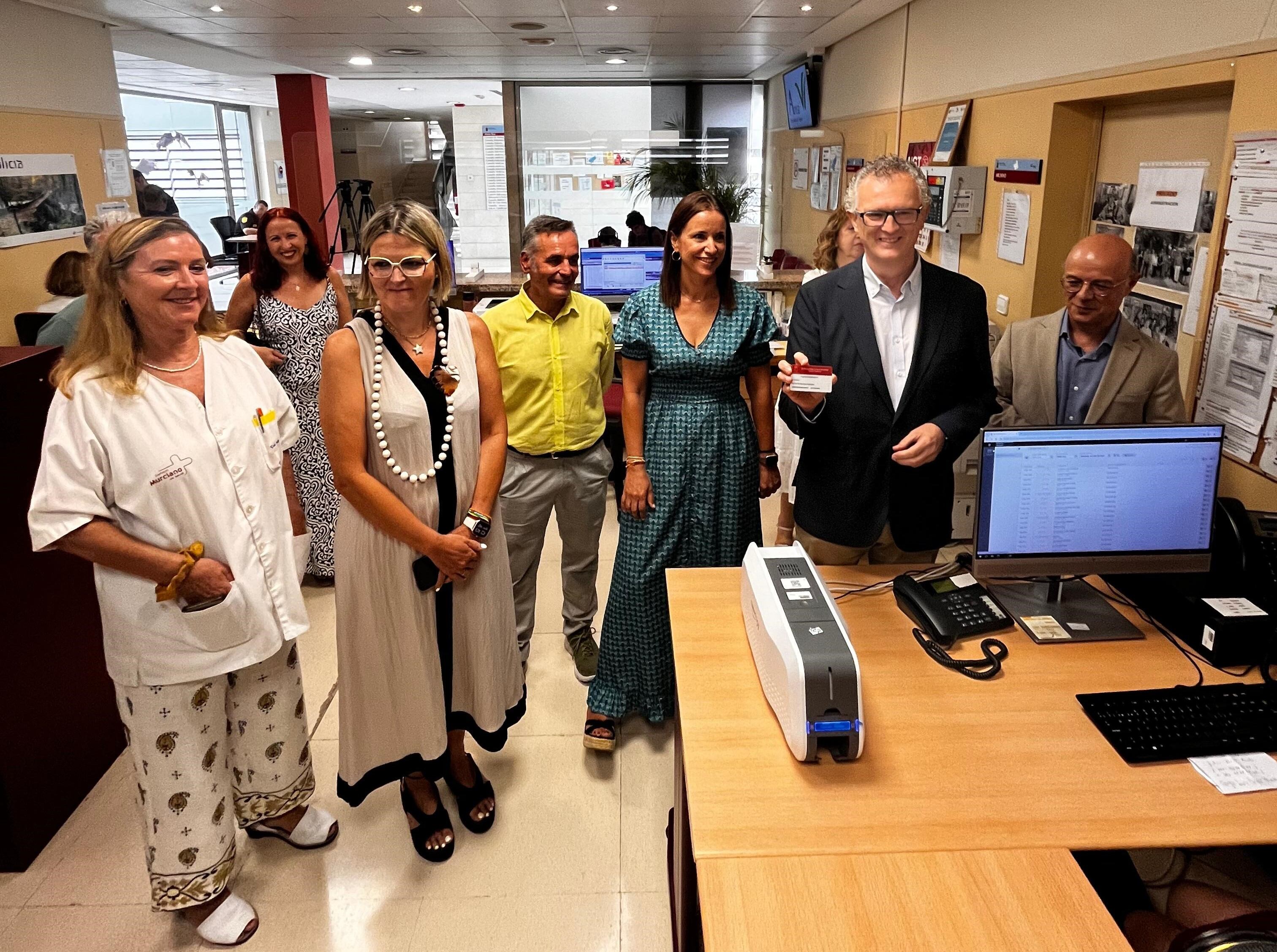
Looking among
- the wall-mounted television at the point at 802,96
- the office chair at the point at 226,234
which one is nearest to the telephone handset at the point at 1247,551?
the wall-mounted television at the point at 802,96

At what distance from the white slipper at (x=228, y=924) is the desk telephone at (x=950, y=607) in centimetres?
173

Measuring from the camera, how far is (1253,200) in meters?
2.29

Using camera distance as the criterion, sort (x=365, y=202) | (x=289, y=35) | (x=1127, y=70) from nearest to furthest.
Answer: (x=1127, y=70) < (x=289, y=35) < (x=365, y=202)

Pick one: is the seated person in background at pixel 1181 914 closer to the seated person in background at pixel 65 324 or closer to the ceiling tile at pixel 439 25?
the seated person in background at pixel 65 324

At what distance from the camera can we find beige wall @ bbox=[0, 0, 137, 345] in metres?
4.77

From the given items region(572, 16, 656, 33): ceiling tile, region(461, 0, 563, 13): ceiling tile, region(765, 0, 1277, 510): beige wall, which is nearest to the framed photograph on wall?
region(765, 0, 1277, 510): beige wall

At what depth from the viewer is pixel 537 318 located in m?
2.68

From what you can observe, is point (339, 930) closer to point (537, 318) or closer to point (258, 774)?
point (258, 774)

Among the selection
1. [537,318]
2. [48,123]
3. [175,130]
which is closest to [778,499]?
[537,318]

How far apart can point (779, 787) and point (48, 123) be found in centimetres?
582

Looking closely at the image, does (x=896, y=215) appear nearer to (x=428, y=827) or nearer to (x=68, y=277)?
(x=428, y=827)

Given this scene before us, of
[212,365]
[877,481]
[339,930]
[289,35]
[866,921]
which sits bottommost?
[339,930]

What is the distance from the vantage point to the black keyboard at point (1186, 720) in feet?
4.99

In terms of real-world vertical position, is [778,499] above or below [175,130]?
below
